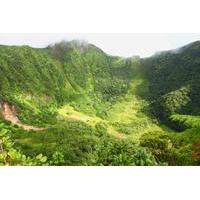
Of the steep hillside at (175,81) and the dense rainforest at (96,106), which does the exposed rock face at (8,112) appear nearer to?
the dense rainforest at (96,106)

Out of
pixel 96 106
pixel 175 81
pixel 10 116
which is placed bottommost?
pixel 10 116

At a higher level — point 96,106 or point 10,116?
point 96,106

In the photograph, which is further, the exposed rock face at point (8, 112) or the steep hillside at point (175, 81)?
the exposed rock face at point (8, 112)

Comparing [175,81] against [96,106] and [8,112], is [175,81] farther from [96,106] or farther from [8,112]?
[8,112]

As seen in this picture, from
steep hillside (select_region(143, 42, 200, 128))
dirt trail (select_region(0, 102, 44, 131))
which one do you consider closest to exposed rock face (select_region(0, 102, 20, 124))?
dirt trail (select_region(0, 102, 44, 131))

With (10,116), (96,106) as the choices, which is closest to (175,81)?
(96,106)

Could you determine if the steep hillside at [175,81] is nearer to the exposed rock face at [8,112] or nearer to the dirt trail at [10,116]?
the dirt trail at [10,116]

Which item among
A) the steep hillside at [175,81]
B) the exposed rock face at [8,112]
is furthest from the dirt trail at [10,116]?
the steep hillside at [175,81]

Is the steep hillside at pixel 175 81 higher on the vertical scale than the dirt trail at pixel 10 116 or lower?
higher
